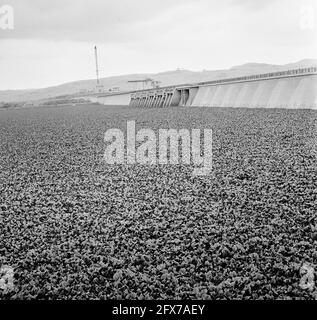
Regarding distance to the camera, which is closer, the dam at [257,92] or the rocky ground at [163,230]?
the rocky ground at [163,230]

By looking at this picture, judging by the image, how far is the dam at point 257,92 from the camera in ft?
85.6

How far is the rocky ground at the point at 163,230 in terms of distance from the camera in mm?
4414

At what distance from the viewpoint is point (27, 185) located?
9.80 m

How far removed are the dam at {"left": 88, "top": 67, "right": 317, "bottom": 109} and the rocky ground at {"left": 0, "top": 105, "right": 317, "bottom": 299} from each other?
16073mm

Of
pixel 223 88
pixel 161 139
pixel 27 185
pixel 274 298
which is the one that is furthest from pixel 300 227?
pixel 223 88

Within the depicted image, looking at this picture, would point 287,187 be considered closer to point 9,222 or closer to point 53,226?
point 53,226

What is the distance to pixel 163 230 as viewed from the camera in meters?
6.07

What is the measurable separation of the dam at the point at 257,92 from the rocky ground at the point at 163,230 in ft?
52.7

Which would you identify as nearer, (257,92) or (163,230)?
(163,230)

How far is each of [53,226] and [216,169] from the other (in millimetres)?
5032

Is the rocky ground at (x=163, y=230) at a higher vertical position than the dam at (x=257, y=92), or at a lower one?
lower

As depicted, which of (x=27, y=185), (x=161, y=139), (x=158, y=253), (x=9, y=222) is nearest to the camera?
(x=158, y=253)

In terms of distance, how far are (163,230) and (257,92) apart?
28.6 meters

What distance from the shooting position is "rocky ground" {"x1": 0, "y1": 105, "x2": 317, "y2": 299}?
441cm
